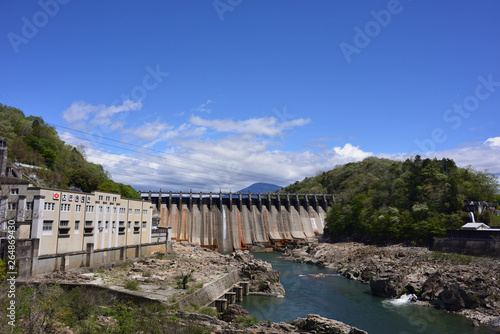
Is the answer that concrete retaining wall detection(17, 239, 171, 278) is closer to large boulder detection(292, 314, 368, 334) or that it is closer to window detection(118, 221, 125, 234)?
window detection(118, 221, 125, 234)

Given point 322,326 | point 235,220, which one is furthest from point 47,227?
point 235,220

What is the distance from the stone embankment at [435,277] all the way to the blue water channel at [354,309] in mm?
1446

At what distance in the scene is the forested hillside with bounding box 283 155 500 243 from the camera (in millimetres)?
56344

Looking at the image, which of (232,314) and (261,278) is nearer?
(232,314)

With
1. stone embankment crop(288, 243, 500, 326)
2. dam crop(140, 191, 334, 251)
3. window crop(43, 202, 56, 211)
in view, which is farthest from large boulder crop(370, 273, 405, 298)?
dam crop(140, 191, 334, 251)

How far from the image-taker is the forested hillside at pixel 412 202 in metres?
56.3

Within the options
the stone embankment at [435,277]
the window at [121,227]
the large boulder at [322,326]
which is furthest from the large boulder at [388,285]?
the window at [121,227]

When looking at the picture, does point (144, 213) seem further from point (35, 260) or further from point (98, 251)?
point (35, 260)

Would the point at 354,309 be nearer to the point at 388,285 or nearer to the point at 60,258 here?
the point at 388,285

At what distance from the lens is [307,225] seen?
95688 millimetres

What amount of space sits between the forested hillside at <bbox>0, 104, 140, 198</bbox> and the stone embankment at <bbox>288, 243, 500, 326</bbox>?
171ft

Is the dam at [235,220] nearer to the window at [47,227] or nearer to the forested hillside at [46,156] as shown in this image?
the forested hillside at [46,156]

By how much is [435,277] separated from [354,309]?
10.2 metres

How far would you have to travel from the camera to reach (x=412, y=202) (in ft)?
214
